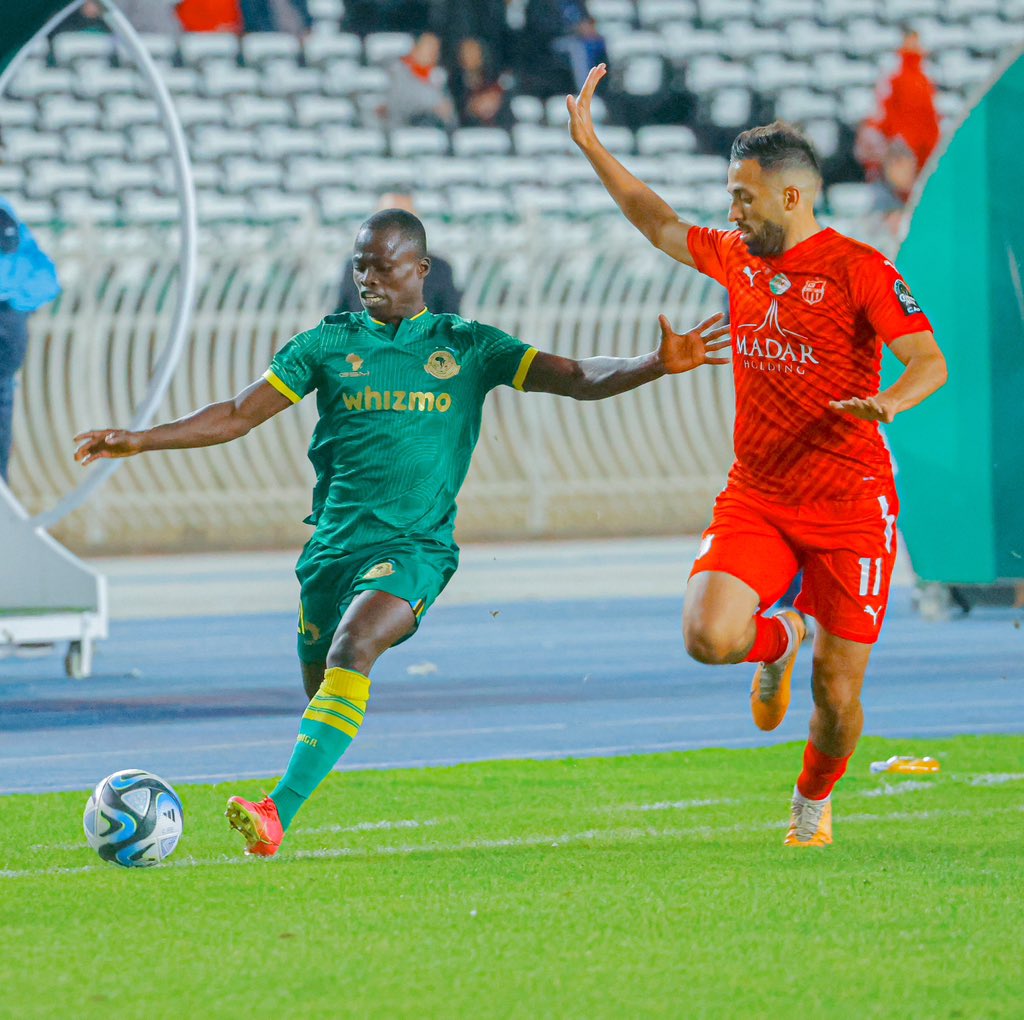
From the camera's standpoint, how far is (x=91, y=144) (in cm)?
2238

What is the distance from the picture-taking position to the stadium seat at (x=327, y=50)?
2438 centimetres

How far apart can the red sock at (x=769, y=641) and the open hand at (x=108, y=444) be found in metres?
1.81

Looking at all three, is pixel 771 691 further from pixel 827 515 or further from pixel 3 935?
pixel 3 935

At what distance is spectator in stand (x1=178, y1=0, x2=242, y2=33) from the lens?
2389 centimetres

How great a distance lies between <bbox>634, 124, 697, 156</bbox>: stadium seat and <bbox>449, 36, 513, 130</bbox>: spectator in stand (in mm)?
1228

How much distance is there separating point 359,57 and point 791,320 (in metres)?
19.7

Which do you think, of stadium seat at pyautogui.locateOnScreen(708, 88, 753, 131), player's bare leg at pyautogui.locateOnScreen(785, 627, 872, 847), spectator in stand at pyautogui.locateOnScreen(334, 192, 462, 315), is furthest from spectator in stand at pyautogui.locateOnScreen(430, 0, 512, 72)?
player's bare leg at pyautogui.locateOnScreen(785, 627, 872, 847)

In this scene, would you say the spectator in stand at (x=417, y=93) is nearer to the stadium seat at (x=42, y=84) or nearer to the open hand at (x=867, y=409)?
the stadium seat at (x=42, y=84)

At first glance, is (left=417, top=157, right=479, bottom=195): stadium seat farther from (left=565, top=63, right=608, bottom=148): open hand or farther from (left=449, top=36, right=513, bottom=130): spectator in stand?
(left=565, top=63, right=608, bottom=148): open hand

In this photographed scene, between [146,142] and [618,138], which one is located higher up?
[146,142]

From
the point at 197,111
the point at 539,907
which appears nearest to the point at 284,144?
the point at 197,111

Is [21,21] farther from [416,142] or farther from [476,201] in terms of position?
[416,142]

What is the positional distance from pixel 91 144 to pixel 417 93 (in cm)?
365

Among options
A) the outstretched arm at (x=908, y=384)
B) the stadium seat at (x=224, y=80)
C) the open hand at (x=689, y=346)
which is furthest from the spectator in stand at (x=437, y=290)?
the stadium seat at (x=224, y=80)
